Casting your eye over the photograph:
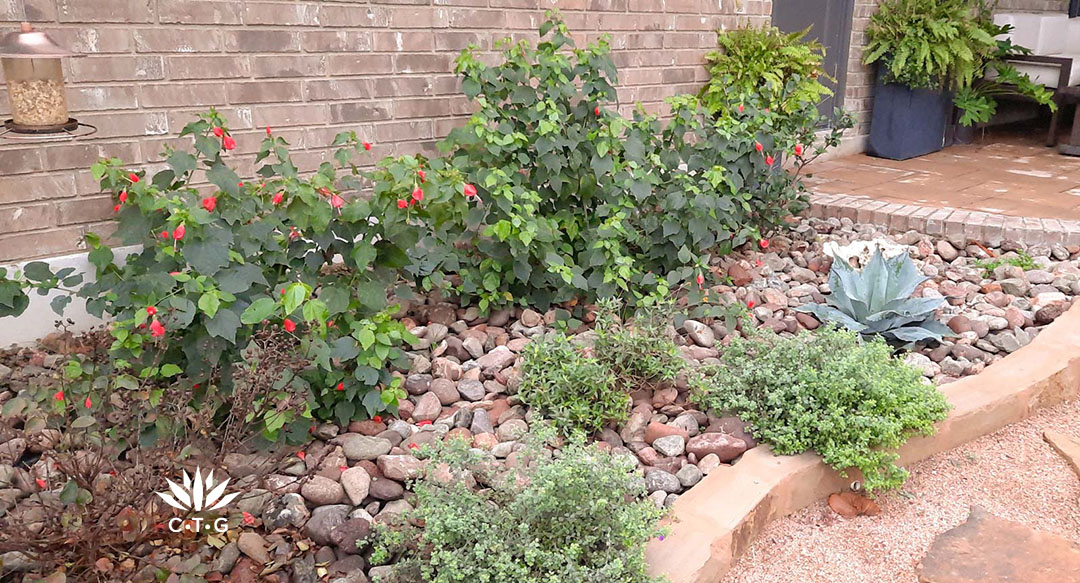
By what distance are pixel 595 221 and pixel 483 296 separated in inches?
23.3

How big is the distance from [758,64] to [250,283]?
3501 millimetres

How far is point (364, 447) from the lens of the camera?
235 centimetres

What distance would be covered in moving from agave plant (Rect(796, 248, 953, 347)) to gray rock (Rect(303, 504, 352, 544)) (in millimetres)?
1965

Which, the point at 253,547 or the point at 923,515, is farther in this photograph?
the point at 923,515

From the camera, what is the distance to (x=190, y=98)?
3068 millimetres

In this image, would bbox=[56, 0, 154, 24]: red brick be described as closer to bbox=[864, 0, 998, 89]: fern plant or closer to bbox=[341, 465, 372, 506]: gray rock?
bbox=[341, 465, 372, 506]: gray rock

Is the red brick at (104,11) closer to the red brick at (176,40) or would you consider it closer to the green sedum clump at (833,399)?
the red brick at (176,40)

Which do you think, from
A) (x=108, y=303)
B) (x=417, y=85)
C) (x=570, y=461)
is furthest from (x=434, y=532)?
(x=417, y=85)

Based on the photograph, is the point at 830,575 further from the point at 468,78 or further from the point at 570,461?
the point at 468,78

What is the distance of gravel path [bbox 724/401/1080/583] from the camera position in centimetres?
214

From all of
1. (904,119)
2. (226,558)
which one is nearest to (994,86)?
(904,119)

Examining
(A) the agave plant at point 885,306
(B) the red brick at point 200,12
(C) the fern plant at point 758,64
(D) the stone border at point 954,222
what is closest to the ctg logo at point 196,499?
(B) the red brick at point 200,12

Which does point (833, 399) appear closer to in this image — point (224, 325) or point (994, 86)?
point (224, 325)

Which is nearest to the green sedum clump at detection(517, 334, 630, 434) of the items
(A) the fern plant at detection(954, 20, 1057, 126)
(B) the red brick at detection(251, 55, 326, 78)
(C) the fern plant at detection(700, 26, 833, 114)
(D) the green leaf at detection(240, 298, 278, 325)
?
(D) the green leaf at detection(240, 298, 278, 325)
